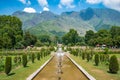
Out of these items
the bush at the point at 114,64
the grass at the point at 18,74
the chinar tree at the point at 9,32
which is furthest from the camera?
the chinar tree at the point at 9,32

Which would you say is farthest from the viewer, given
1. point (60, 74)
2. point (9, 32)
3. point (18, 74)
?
point (9, 32)

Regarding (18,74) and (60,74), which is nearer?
(18,74)

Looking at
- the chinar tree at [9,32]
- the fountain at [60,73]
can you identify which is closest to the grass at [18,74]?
the fountain at [60,73]

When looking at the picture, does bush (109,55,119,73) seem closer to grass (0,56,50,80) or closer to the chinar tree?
grass (0,56,50,80)

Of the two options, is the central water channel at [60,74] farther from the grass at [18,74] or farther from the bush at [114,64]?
the bush at [114,64]

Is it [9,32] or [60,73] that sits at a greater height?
[9,32]

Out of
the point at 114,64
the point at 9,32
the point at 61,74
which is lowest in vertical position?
the point at 61,74

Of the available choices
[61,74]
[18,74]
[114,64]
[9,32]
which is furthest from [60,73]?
[9,32]

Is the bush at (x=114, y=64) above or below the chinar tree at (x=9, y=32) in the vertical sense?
below

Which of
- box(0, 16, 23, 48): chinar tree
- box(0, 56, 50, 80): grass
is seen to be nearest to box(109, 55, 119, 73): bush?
box(0, 56, 50, 80): grass

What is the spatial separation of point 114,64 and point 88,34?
327ft

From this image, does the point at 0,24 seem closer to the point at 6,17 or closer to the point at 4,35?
the point at 6,17

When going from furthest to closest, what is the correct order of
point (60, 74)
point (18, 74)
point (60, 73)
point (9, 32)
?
point (9, 32) < point (60, 73) < point (60, 74) < point (18, 74)

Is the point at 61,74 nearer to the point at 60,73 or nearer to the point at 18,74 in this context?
the point at 60,73
